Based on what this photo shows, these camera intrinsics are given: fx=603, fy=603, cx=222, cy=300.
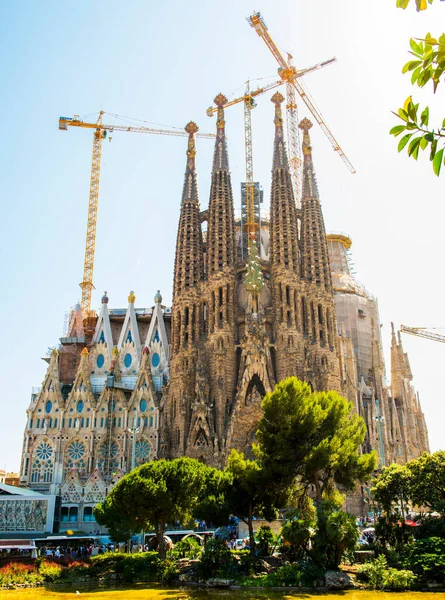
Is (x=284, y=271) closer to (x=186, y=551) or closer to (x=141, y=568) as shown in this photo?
(x=186, y=551)

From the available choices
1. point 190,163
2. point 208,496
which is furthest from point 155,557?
point 190,163

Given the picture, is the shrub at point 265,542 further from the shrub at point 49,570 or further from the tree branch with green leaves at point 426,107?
the tree branch with green leaves at point 426,107

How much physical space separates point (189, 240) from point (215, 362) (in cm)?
1231

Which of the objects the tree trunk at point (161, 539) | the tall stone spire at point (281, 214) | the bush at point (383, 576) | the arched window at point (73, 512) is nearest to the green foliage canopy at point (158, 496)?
the tree trunk at point (161, 539)

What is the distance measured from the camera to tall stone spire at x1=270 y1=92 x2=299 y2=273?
174ft

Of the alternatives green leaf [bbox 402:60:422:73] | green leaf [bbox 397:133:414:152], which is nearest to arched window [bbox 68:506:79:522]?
green leaf [bbox 397:133:414:152]

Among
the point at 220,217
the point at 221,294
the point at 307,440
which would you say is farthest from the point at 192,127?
the point at 307,440

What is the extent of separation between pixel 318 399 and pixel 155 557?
10534 millimetres

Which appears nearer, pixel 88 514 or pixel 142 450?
pixel 88 514

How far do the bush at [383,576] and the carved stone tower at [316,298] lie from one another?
25839 mm

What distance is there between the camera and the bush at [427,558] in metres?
21.1

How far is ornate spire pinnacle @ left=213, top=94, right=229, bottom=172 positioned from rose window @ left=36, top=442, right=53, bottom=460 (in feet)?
97.3

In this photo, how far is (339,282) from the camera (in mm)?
65938

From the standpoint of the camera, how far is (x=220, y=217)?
181 feet
